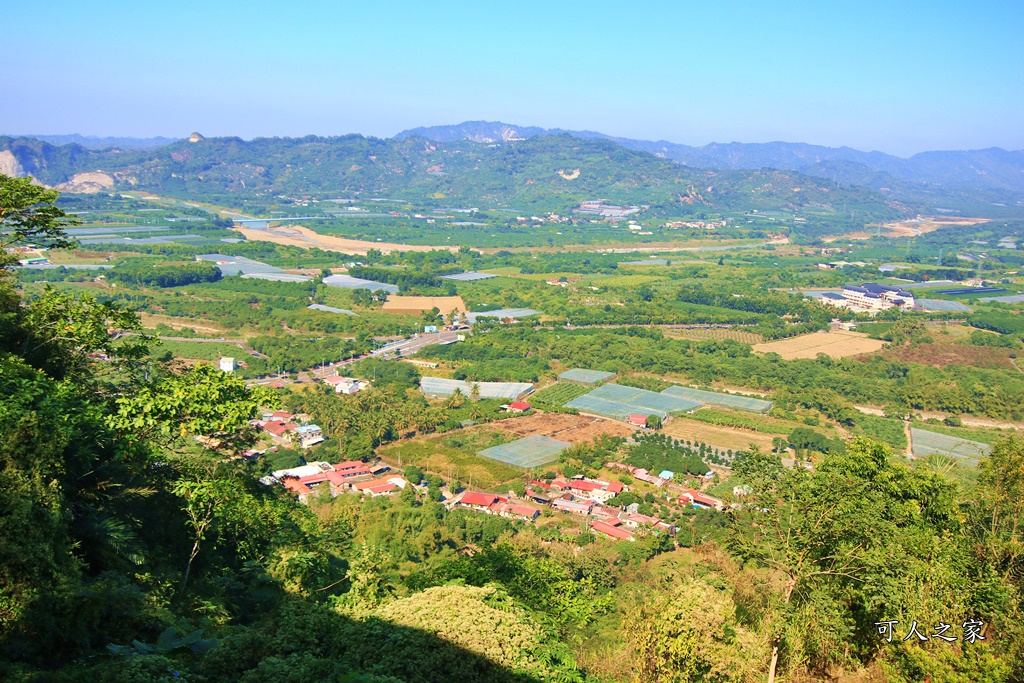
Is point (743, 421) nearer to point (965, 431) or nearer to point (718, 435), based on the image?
point (718, 435)

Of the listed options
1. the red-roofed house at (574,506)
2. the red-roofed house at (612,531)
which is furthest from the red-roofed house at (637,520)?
the red-roofed house at (574,506)

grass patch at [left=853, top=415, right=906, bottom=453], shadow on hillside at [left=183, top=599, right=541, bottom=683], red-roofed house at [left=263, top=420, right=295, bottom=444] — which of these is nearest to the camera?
shadow on hillside at [left=183, top=599, right=541, bottom=683]

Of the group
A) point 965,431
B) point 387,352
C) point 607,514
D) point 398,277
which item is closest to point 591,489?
point 607,514

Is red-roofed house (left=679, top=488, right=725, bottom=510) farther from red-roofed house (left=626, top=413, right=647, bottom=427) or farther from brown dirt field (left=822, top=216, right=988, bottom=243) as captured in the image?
brown dirt field (left=822, top=216, right=988, bottom=243)

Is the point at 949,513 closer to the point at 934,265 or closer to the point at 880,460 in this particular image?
the point at 880,460

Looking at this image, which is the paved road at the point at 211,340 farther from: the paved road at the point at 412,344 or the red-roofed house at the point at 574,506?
the red-roofed house at the point at 574,506

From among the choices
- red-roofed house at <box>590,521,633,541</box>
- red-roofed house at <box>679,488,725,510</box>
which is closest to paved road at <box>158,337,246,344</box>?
red-roofed house at <box>590,521,633,541</box>

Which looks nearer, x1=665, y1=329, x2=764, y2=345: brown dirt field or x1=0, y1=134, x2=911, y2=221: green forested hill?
x1=665, y1=329, x2=764, y2=345: brown dirt field
